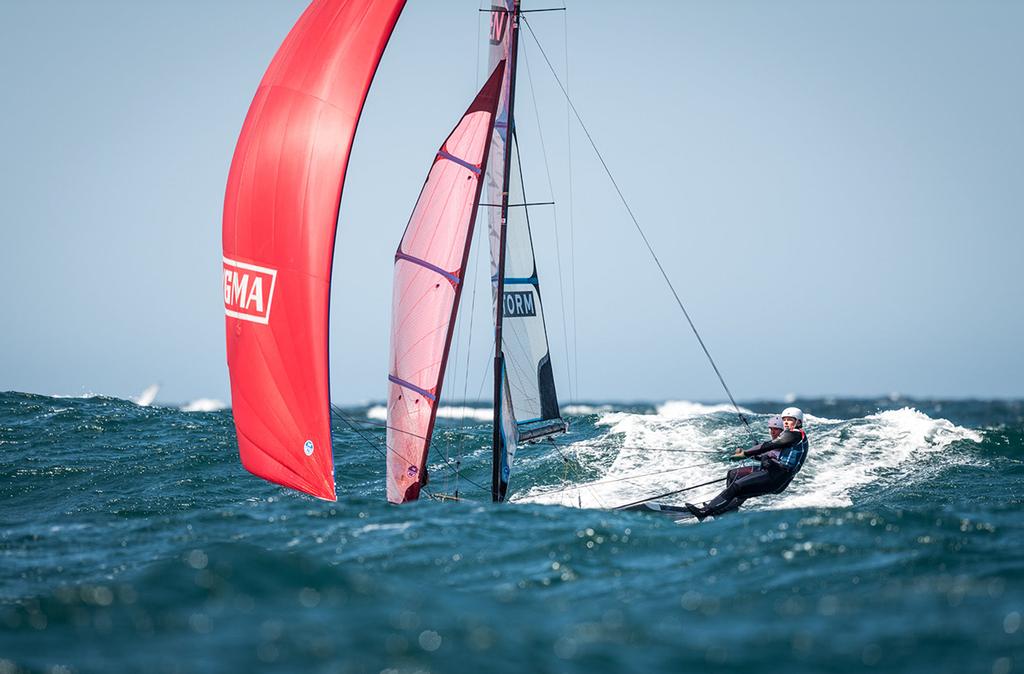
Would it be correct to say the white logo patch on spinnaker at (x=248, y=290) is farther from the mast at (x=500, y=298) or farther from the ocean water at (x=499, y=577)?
the mast at (x=500, y=298)

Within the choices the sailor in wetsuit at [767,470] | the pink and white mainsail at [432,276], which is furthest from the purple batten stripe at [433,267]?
the sailor in wetsuit at [767,470]

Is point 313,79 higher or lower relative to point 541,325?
higher

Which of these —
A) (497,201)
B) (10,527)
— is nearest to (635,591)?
(497,201)

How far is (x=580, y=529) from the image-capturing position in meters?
8.88

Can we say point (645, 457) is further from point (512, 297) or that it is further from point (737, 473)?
point (512, 297)

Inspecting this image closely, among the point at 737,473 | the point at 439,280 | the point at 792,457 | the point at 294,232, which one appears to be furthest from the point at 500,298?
the point at 792,457

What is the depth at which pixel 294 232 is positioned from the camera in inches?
376

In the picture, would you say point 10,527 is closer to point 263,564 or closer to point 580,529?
point 263,564

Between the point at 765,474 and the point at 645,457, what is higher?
the point at 765,474

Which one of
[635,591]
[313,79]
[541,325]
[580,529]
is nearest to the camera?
[635,591]

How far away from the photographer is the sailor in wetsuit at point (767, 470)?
10617 millimetres

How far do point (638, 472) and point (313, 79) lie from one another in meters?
7.77

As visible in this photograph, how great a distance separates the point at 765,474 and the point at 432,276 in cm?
450

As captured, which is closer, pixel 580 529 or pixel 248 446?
pixel 580 529
